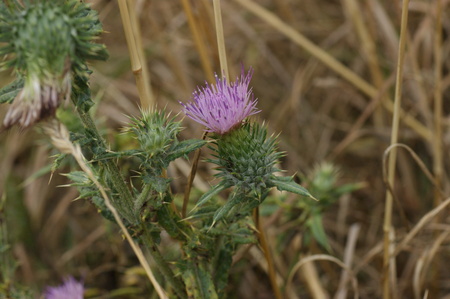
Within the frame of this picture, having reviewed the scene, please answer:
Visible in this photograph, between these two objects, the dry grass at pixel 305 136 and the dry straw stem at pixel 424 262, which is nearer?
the dry straw stem at pixel 424 262

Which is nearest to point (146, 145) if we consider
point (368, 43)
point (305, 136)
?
point (368, 43)

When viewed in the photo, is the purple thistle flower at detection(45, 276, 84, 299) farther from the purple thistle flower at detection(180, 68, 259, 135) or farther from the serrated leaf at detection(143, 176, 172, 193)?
the purple thistle flower at detection(180, 68, 259, 135)

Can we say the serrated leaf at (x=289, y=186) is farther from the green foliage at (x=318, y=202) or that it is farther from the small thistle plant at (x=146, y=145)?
the green foliage at (x=318, y=202)

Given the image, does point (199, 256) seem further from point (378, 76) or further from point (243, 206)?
point (378, 76)

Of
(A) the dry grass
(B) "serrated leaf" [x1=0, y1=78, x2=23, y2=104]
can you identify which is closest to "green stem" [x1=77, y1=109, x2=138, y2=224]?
(B) "serrated leaf" [x1=0, y1=78, x2=23, y2=104]

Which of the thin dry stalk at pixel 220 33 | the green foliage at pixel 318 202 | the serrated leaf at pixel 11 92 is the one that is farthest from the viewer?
the green foliage at pixel 318 202

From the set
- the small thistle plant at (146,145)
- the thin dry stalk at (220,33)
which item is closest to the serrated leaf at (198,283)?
the small thistle plant at (146,145)

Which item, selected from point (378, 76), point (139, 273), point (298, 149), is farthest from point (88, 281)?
point (378, 76)
